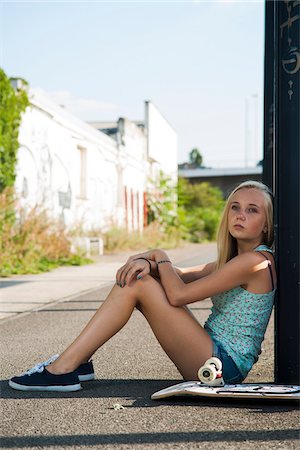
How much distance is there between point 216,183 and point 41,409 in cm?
5752

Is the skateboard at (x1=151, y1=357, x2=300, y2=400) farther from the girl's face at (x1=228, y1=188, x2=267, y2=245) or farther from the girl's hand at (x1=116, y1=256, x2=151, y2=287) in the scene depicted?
the girl's face at (x1=228, y1=188, x2=267, y2=245)

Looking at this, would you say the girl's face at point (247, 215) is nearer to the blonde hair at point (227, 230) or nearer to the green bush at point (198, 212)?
the blonde hair at point (227, 230)

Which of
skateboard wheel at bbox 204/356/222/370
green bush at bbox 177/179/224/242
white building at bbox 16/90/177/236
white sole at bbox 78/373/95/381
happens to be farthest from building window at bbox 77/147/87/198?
skateboard wheel at bbox 204/356/222/370

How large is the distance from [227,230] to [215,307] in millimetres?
429

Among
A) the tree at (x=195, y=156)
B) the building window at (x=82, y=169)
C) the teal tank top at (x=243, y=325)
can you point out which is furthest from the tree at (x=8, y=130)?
the tree at (x=195, y=156)

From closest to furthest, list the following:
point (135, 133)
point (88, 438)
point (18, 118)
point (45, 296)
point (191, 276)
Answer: point (88, 438) < point (191, 276) < point (45, 296) < point (18, 118) < point (135, 133)

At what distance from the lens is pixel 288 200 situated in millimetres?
4305

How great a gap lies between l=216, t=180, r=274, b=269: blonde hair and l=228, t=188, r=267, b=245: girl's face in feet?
0.09

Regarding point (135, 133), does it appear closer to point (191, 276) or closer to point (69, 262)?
point (69, 262)

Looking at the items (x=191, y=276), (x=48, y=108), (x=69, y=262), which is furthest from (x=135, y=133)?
(x=191, y=276)

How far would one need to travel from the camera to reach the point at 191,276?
4.68 m

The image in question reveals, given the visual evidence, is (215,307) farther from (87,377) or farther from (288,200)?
(87,377)

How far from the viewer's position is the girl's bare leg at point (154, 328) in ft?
13.8

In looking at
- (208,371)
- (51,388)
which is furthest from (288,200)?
(51,388)
